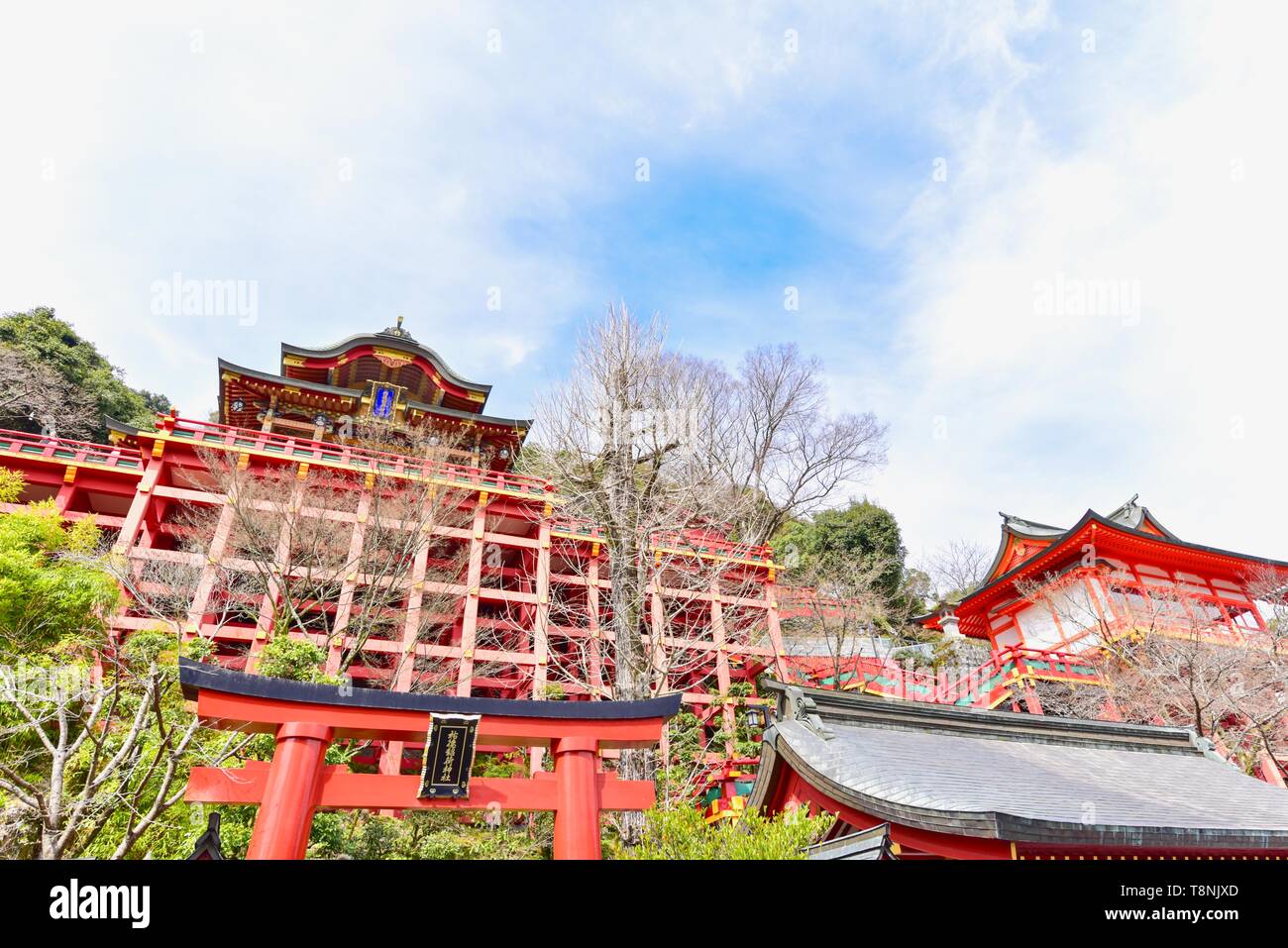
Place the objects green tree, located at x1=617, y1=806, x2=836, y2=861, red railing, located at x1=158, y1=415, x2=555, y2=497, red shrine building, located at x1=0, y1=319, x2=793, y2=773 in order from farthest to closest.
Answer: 1. red railing, located at x1=158, y1=415, x2=555, y2=497
2. red shrine building, located at x1=0, y1=319, x2=793, y2=773
3. green tree, located at x1=617, y1=806, x2=836, y2=861

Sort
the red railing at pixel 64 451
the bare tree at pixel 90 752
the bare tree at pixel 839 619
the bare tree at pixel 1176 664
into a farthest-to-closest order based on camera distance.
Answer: the bare tree at pixel 839 619
the red railing at pixel 64 451
the bare tree at pixel 1176 664
the bare tree at pixel 90 752

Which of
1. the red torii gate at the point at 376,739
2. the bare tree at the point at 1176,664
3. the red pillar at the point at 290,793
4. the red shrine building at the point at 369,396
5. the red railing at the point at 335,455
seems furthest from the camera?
the red shrine building at the point at 369,396

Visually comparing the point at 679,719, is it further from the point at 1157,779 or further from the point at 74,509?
the point at 74,509

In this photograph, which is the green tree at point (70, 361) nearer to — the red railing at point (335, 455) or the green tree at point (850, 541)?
the red railing at point (335, 455)

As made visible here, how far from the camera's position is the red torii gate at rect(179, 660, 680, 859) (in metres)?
4.96

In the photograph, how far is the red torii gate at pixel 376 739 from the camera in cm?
496

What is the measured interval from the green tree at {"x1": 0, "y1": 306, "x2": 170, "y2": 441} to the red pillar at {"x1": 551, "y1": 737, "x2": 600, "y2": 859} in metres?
27.6

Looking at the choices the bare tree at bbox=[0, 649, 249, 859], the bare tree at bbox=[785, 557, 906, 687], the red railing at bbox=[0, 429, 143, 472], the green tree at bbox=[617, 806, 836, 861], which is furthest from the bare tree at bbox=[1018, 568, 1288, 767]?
the red railing at bbox=[0, 429, 143, 472]

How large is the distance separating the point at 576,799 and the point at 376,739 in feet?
5.52

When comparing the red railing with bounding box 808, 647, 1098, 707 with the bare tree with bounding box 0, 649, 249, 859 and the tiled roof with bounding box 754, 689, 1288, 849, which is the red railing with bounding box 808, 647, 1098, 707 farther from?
the bare tree with bounding box 0, 649, 249, 859

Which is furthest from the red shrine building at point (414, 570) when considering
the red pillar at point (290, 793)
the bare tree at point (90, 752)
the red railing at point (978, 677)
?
the red pillar at point (290, 793)

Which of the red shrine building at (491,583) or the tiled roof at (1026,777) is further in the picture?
Result: the red shrine building at (491,583)

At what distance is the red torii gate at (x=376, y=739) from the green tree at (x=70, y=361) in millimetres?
26181
